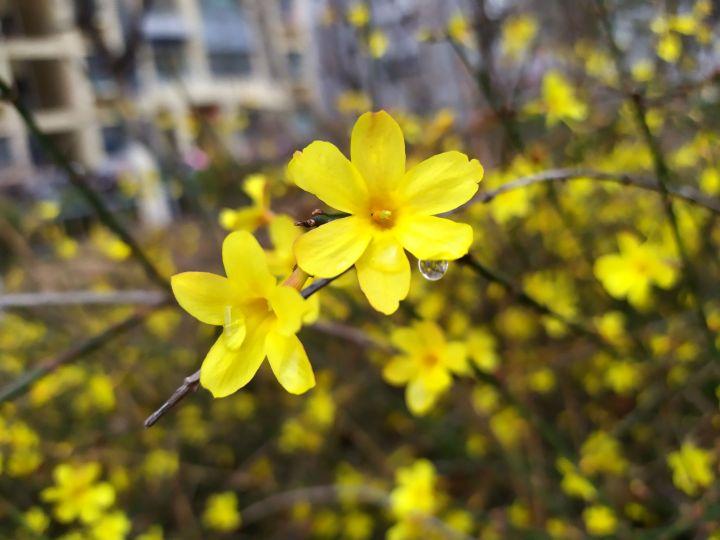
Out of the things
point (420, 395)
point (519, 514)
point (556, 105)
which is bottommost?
point (519, 514)

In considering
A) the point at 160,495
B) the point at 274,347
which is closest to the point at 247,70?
the point at 160,495

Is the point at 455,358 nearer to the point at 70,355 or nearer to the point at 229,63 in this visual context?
the point at 70,355

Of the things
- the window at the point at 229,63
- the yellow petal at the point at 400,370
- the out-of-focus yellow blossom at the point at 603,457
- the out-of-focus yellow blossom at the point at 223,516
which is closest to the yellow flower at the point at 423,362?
the yellow petal at the point at 400,370

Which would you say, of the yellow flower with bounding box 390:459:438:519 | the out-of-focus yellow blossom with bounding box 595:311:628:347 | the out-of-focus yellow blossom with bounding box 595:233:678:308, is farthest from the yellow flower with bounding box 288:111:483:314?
the yellow flower with bounding box 390:459:438:519

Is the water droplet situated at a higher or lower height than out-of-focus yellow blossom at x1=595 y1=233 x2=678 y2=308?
higher

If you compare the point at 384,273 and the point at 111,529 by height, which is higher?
the point at 384,273

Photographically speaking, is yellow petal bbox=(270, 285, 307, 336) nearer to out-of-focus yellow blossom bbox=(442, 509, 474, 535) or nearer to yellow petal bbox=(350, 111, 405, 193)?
yellow petal bbox=(350, 111, 405, 193)

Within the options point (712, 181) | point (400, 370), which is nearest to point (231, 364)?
point (400, 370)
